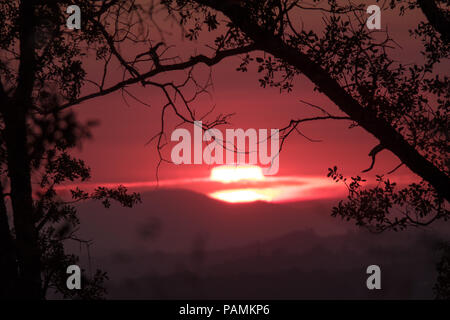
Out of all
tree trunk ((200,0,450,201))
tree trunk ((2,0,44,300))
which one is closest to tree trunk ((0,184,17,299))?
tree trunk ((2,0,44,300))

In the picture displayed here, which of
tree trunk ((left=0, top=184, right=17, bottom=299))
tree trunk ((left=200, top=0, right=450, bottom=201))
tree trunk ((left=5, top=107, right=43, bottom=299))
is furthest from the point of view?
tree trunk ((left=5, top=107, right=43, bottom=299))

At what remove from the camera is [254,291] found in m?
98.6

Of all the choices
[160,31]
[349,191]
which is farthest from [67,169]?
[349,191]

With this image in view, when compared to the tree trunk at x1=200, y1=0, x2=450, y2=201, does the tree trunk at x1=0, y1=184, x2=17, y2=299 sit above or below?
below

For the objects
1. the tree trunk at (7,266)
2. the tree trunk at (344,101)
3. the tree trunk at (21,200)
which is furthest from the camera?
the tree trunk at (21,200)

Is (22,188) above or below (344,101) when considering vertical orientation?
below

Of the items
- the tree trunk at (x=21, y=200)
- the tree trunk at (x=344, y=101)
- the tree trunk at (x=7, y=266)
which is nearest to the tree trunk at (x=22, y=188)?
the tree trunk at (x=21, y=200)

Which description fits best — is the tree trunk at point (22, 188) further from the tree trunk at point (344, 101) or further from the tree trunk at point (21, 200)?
the tree trunk at point (344, 101)

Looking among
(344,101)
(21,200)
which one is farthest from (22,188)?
(344,101)

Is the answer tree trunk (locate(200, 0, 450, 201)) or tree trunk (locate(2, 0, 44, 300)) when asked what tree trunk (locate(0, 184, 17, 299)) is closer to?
tree trunk (locate(2, 0, 44, 300))

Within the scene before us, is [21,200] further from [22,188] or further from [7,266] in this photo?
[7,266]

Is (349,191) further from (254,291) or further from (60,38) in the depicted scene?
(254,291)
